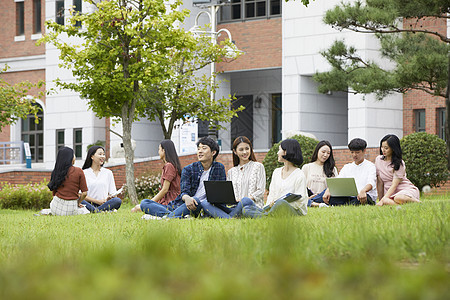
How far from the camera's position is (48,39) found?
60.5ft

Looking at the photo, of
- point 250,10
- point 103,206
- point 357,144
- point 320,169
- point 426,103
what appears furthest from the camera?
point 250,10

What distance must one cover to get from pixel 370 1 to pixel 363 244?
12682mm

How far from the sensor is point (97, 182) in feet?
45.7

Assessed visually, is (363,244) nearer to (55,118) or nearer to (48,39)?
(48,39)

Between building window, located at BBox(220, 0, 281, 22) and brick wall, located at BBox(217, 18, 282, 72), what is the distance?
1.01 ft

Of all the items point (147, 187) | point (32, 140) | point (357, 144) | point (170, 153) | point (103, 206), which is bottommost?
point (147, 187)

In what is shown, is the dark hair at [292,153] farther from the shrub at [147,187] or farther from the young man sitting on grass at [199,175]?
the shrub at [147,187]

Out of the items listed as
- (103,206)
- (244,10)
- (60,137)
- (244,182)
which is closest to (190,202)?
(244,182)

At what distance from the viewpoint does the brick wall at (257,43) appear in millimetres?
30547

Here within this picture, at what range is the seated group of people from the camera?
9.45m

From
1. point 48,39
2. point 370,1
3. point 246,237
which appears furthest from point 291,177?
point 48,39

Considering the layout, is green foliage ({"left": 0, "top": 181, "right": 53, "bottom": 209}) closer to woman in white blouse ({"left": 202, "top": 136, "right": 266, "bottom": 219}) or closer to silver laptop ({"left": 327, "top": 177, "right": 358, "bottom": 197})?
silver laptop ({"left": 327, "top": 177, "right": 358, "bottom": 197})

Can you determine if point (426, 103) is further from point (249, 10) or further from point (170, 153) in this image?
point (170, 153)

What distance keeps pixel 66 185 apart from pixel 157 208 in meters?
2.26
